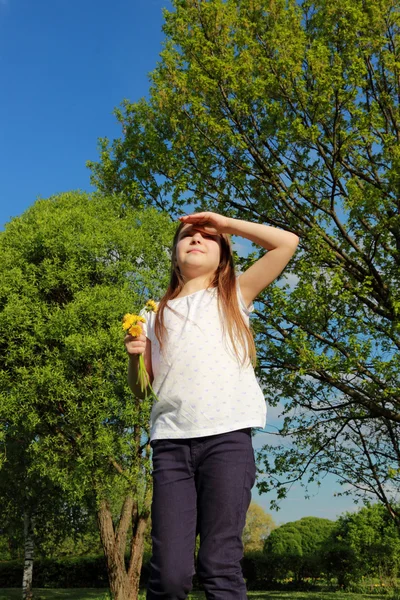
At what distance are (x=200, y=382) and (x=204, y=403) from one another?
113mm

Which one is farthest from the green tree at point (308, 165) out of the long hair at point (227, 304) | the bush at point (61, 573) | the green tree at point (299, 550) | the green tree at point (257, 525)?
the green tree at point (257, 525)

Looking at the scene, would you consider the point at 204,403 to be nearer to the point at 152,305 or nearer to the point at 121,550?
the point at 152,305

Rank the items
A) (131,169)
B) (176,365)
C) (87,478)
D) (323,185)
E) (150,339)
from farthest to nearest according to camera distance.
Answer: (131,169) < (323,185) < (87,478) < (150,339) < (176,365)

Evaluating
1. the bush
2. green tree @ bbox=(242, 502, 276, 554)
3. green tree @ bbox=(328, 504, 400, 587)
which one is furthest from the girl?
green tree @ bbox=(242, 502, 276, 554)

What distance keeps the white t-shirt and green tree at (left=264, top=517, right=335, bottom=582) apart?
25430 millimetres

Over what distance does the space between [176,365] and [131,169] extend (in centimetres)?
1248

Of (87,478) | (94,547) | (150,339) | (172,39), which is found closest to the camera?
(150,339)

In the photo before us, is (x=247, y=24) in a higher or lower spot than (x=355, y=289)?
higher

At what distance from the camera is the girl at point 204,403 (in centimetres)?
240

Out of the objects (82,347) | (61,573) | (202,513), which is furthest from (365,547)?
(202,513)

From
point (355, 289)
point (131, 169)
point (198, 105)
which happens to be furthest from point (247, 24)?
point (355, 289)

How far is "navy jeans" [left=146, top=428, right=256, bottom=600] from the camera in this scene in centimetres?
236

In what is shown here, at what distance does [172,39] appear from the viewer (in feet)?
43.5

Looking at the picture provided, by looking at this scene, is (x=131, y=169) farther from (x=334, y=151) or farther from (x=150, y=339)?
(x=150, y=339)
